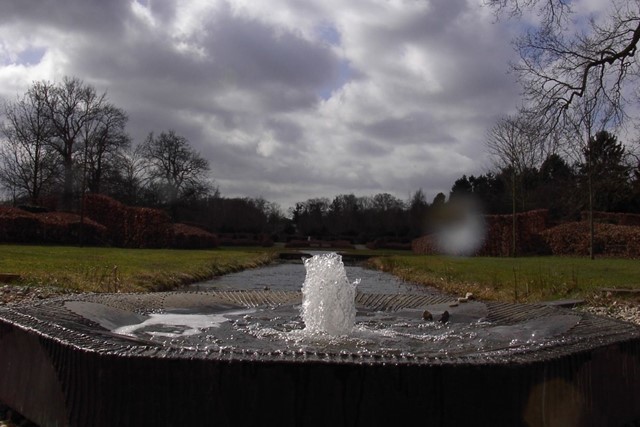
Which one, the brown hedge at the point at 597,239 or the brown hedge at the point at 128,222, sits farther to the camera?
A: the brown hedge at the point at 128,222

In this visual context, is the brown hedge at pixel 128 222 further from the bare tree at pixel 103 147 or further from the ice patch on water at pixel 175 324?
the ice patch on water at pixel 175 324

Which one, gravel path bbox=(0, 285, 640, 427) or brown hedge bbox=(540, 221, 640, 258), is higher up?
brown hedge bbox=(540, 221, 640, 258)

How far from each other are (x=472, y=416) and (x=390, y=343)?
173 centimetres

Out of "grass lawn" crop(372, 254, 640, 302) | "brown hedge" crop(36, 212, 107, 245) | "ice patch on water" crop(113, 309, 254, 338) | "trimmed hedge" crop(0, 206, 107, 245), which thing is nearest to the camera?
"ice patch on water" crop(113, 309, 254, 338)

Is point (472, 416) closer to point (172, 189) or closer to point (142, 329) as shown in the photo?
point (142, 329)

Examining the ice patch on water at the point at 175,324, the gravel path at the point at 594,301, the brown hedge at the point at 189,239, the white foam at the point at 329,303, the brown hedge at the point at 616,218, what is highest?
the brown hedge at the point at 616,218

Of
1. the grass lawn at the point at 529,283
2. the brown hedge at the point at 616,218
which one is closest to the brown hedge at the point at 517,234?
the brown hedge at the point at 616,218

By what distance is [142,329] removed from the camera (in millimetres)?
5051

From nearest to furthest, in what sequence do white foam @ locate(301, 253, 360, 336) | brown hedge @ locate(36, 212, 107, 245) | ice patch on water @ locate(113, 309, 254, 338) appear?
ice patch on water @ locate(113, 309, 254, 338)
white foam @ locate(301, 253, 360, 336)
brown hedge @ locate(36, 212, 107, 245)

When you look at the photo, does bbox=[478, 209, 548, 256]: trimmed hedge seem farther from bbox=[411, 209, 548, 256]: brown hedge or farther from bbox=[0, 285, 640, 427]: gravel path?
bbox=[0, 285, 640, 427]: gravel path

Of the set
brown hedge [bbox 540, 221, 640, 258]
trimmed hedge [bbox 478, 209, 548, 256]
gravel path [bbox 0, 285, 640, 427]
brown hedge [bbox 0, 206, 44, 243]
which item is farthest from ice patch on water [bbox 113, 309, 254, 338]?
trimmed hedge [bbox 478, 209, 548, 256]

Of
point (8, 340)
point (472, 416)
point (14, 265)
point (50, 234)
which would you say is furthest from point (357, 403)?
point (50, 234)

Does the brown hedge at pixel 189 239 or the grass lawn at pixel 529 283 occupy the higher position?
the brown hedge at pixel 189 239

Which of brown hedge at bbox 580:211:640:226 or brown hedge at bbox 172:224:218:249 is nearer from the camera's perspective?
brown hedge at bbox 580:211:640:226
